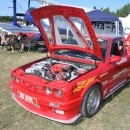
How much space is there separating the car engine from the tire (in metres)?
0.43

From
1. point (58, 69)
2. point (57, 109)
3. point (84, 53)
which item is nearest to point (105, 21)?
point (84, 53)

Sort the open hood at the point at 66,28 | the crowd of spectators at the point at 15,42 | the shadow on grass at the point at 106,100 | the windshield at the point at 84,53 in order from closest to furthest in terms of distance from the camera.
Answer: the open hood at the point at 66,28 → the shadow on grass at the point at 106,100 → the windshield at the point at 84,53 → the crowd of spectators at the point at 15,42

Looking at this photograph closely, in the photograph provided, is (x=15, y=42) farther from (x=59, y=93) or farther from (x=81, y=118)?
(x=59, y=93)

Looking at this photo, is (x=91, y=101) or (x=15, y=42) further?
(x=15, y=42)

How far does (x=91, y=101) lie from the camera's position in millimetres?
5305

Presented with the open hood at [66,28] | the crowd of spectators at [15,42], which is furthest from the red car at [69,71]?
the crowd of spectators at [15,42]

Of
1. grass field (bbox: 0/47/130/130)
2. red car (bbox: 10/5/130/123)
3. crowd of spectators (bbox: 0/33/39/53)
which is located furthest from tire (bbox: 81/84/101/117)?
crowd of spectators (bbox: 0/33/39/53)

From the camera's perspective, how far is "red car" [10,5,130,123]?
15.4 feet

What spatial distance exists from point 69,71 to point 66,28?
92cm

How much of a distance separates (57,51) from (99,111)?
1815 mm

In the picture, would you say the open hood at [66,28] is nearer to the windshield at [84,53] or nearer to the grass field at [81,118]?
the windshield at [84,53]

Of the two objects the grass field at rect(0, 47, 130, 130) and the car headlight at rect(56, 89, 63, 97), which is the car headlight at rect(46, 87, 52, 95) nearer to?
the car headlight at rect(56, 89, 63, 97)

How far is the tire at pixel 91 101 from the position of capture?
496 cm

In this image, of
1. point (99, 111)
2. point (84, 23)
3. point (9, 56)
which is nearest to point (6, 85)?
point (99, 111)
